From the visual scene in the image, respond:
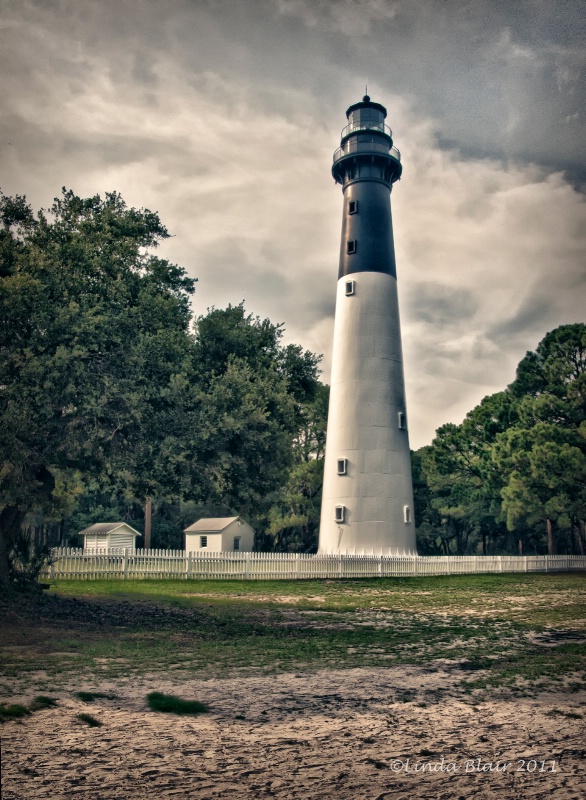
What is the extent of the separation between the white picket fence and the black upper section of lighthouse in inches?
574

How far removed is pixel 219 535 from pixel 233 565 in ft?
85.0

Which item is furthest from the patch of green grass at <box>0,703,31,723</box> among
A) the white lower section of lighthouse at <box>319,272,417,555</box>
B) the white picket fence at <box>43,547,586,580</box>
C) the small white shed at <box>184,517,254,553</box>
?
the small white shed at <box>184,517,254,553</box>

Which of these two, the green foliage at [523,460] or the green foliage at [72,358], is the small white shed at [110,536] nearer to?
the green foliage at [523,460]

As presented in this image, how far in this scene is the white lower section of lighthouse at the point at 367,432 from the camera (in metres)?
32.8

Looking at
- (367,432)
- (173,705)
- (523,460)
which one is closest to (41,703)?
(173,705)

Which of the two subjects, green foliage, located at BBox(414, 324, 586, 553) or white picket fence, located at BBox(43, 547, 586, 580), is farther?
green foliage, located at BBox(414, 324, 586, 553)

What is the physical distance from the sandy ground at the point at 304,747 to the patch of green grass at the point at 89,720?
6 cm

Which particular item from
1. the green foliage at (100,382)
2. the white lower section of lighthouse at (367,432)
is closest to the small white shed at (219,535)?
the white lower section of lighthouse at (367,432)

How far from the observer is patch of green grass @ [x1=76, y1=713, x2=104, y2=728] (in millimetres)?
5991

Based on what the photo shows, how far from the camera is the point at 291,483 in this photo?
5559cm

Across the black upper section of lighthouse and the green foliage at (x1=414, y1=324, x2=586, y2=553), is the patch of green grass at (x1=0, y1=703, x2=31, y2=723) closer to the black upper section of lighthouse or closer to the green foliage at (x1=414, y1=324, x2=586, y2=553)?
the black upper section of lighthouse

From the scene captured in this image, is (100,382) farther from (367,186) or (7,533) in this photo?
(367,186)

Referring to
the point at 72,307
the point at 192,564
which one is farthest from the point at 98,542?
the point at 72,307

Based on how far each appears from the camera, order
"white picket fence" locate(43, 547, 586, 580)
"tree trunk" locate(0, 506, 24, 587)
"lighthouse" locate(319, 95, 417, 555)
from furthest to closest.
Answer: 1. "lighthouse" locate(319, 95, 417, 555)
2. "white picket fence" locate(43, 547, 586, 580)
3. "tree trunk" locate(0, 506, 24, 587)
